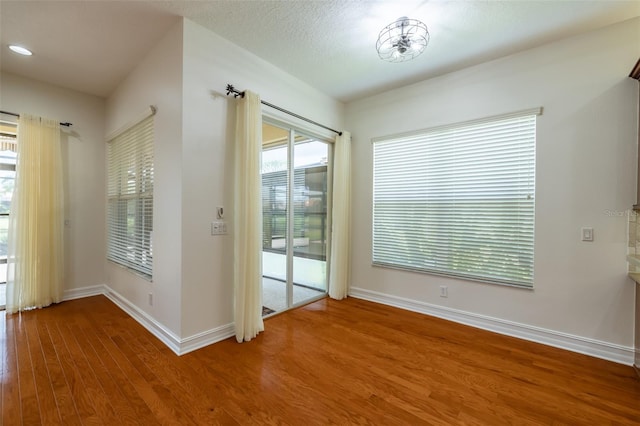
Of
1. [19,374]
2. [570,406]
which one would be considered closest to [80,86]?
[19,374]

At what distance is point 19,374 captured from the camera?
6.80 feet

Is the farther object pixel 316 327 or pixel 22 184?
pixel 22 184

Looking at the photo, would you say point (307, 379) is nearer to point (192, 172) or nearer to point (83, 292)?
point (192, 172)

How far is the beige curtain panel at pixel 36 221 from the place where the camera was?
333 centimetres

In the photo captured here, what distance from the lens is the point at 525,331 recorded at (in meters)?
2.82

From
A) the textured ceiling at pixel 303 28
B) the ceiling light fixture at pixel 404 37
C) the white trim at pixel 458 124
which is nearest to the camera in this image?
the textured ceiling at pixel 303 28

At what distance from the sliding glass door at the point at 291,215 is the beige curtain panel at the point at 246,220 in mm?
514

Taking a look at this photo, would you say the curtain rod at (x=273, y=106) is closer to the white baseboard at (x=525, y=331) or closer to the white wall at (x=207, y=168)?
the white wall at (x=207, y=168)

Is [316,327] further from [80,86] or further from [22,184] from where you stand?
[80,86]

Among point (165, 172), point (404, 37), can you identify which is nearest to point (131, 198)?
point (165, 172)

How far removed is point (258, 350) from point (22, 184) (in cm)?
360

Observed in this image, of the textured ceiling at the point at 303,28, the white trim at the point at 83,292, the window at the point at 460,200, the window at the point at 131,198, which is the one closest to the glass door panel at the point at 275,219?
the textured ceiling at the point at 303,28

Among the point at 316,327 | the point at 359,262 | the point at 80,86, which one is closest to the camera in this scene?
the point at 316,327

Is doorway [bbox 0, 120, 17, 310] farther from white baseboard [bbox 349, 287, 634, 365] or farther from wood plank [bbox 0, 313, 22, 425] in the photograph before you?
white baseboard [bbox 349, 287, 634, 365]
